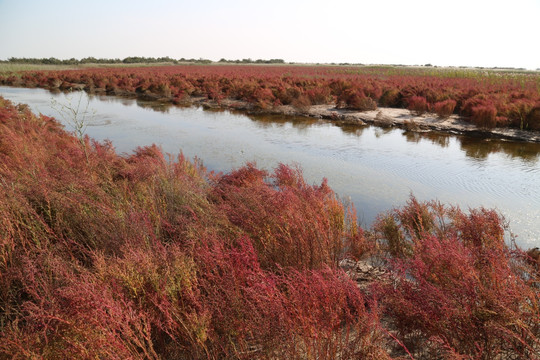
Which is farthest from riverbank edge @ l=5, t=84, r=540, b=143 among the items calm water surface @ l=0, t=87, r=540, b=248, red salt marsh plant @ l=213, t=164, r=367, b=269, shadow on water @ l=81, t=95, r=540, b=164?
red salt marsh plant @ l=213, t=164, r=367, b=269

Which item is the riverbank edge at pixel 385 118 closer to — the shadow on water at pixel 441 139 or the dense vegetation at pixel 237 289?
the shadow on water at pixel 441 139

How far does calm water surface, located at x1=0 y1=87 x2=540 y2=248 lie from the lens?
6992mm

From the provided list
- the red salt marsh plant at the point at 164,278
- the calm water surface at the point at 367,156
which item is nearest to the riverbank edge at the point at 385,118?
the calm water surface at the point at 367,156

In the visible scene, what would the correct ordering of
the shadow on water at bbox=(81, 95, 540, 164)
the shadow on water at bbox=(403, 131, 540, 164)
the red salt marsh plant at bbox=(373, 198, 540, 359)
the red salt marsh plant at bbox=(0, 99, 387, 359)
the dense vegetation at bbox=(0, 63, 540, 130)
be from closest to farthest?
the red salt marsh plant at bbox=(0, 99, 387, 359), the red salt marsh plant at bbox=(373, 198, 540, 359), the shadow on water at bbox=(403, 131, 540, 164), the shadow on water at bbox=(81, 95, 540, 164), the dense vegetation at bbox=(0, 63, 540, 130)

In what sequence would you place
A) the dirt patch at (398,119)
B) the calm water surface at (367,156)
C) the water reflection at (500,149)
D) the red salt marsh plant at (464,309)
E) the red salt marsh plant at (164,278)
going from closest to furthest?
the red salt marsh plant at (164,278), the red salt marsh plant at (464,309), the calm water surface at (367,156), the water reflection at (500,149), the dirt patch at (398,119)

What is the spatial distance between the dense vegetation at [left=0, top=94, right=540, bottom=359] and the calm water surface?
2755 millimetres

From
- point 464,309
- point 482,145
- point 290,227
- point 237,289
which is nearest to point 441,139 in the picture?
point 482,145

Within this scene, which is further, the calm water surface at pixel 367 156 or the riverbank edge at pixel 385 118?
the riverbank edge at pixel 385 118

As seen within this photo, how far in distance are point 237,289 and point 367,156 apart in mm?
8525

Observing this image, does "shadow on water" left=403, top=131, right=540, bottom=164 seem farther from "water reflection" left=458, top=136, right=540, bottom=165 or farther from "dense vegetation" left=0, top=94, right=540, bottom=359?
"dense vegetation" left=0, top=94, right=540, bottom=359

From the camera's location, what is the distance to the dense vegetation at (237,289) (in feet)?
6.82

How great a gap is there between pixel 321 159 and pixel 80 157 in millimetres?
6272

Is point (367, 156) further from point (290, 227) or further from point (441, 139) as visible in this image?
point (290, 227)

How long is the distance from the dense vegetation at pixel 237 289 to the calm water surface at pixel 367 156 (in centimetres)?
275
